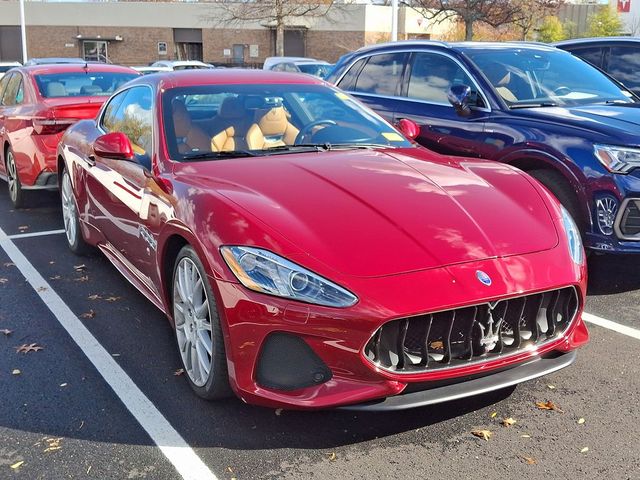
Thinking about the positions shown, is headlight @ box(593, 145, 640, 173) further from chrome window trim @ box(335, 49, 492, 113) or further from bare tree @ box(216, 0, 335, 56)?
bare tree @ box(216, 0, 335, 56)

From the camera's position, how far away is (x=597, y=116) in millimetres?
5543

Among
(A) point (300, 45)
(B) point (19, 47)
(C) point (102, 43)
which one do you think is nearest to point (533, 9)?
(A) point (300, 45)

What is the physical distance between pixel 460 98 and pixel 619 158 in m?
1.44

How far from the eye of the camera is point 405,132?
204 inches

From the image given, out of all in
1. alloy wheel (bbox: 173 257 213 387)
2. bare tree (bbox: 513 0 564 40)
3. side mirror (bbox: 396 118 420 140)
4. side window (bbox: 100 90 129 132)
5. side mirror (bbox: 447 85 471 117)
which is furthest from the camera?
bare tree (bbox: 513 0 564 40)

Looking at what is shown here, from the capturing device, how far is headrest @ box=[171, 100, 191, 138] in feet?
14.1

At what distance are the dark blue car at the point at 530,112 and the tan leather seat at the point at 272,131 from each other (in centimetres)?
195

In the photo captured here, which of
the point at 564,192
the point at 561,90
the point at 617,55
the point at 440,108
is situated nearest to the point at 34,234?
the point at 440,108

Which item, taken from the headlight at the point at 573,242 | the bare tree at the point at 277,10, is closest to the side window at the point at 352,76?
the headlight at the point at 573,242

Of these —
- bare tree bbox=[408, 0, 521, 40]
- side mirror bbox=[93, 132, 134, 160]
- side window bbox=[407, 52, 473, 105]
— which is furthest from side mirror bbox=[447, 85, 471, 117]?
bare tree bbox=[408, 0, 521, 40]

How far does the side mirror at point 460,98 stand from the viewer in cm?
598

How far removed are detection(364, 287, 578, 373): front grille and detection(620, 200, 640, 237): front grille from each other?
2.00 meters

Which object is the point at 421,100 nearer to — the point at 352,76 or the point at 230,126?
the point at 352,76

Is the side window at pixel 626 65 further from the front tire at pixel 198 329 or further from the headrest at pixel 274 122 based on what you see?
the front tire at pixel 198 329
